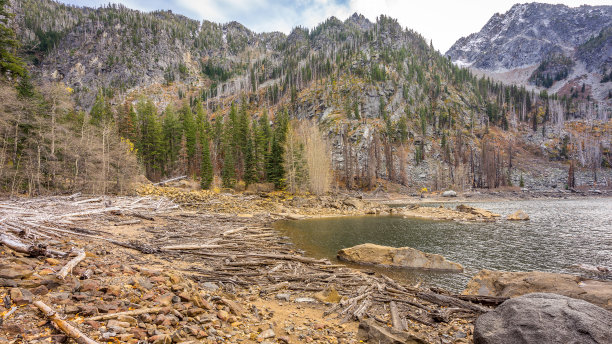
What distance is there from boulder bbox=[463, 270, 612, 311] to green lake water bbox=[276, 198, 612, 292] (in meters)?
1.09

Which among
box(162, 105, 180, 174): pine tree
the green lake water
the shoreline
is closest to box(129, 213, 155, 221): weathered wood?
the shoreline

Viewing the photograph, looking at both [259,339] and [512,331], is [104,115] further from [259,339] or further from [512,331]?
[512,331]

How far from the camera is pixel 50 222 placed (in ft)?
37.8

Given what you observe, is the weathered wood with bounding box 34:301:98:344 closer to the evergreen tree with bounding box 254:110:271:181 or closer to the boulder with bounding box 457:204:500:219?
the boulder with bounding box 457:204:500:219

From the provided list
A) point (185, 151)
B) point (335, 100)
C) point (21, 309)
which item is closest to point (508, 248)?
point (21, 309)

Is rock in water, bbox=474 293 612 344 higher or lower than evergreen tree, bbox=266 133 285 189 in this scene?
lower

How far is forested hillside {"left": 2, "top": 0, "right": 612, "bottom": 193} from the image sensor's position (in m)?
28.2

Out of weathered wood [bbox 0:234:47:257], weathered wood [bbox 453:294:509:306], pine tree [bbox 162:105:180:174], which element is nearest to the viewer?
weathered wood [bbox 0:234:47:257]

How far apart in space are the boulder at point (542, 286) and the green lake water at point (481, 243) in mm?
1095

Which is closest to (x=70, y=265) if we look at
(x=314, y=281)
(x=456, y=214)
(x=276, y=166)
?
(x=314, y=281)

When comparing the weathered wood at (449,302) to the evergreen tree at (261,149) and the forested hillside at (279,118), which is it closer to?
the forested hillside at (279,118)

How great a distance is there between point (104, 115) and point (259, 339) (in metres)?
58.7

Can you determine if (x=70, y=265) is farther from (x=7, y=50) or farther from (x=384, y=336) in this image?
(x=7, y=50)

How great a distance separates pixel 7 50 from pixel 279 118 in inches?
1638
